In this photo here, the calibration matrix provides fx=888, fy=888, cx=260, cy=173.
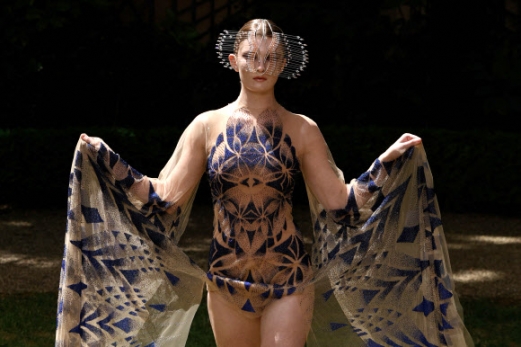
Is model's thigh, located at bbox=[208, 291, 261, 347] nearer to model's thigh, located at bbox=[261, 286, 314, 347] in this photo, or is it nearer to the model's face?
model's thigh, located at bbox=[261, 286, 314, 347]

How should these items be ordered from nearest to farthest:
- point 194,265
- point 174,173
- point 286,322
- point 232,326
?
point 286,322, point 232,326, point 174,173, point 194,265

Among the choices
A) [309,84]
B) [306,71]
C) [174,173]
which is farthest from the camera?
[306,71]

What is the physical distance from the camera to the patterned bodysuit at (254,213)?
3.20m

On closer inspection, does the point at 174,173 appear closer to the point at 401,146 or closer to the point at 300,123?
the point at 300,123

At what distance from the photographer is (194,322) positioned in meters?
5.80

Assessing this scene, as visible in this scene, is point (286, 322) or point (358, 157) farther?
point (358, 157)

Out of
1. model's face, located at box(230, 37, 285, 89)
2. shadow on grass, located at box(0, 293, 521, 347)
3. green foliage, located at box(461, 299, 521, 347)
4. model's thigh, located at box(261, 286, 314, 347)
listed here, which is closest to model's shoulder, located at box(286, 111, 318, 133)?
model's face, located at box(230, 37, 285, 89)

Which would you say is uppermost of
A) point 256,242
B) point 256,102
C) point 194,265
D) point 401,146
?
point 256,102

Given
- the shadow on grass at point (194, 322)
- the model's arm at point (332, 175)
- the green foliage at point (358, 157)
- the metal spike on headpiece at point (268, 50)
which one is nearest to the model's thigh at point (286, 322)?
the model's arm at point (332, 175)

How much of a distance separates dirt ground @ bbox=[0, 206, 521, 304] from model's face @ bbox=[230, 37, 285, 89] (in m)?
3.68

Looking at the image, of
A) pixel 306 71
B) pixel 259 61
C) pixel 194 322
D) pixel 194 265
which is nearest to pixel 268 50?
pixel 259 61

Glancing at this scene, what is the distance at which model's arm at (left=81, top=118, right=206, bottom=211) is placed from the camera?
330 centimetres

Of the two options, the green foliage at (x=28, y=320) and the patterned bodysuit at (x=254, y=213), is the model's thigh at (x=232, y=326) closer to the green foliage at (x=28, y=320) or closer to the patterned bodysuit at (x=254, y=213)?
the patterned bodysuit at (x=254, y=213)

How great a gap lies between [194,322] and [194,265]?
7.93 ft
